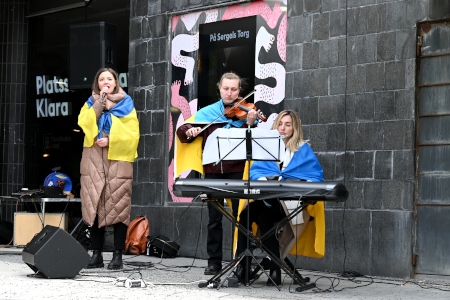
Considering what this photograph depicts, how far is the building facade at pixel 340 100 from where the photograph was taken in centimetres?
880

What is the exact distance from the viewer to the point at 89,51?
10.6m

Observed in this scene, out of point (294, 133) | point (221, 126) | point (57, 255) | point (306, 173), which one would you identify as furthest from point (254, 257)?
point (57, 255)

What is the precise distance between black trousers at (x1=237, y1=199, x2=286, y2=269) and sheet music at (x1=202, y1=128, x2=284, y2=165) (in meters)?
0.50

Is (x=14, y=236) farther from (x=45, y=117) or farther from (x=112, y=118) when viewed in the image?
(x=112, y=118)

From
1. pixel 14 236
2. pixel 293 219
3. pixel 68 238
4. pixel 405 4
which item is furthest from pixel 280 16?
pixel 14 236

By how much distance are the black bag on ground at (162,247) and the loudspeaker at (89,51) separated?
6.68ft

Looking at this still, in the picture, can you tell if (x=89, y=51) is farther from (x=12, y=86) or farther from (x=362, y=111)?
(x=12, y=86)

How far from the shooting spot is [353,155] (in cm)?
927

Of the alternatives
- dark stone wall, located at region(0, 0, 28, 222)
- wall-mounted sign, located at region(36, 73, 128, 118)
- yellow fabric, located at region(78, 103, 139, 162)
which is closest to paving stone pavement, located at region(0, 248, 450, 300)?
yellow fabric, located at region(78, 103, 139, 162)

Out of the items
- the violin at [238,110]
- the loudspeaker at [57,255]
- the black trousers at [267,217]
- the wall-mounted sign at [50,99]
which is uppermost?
Result: the wall-mounted sign at [50,99]

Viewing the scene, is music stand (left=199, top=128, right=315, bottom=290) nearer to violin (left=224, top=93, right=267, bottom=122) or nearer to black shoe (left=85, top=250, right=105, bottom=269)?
violin (left=224, top=93, right=267, bottom=122)

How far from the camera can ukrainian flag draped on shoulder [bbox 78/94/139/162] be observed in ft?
28.7

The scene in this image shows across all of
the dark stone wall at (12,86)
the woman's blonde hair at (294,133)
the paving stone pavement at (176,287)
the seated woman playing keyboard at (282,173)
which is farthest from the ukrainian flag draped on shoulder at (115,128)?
the dark stone wall at (12,86)

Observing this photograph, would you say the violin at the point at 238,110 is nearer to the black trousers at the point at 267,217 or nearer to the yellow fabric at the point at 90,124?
the black trousers at the point at 267,217
